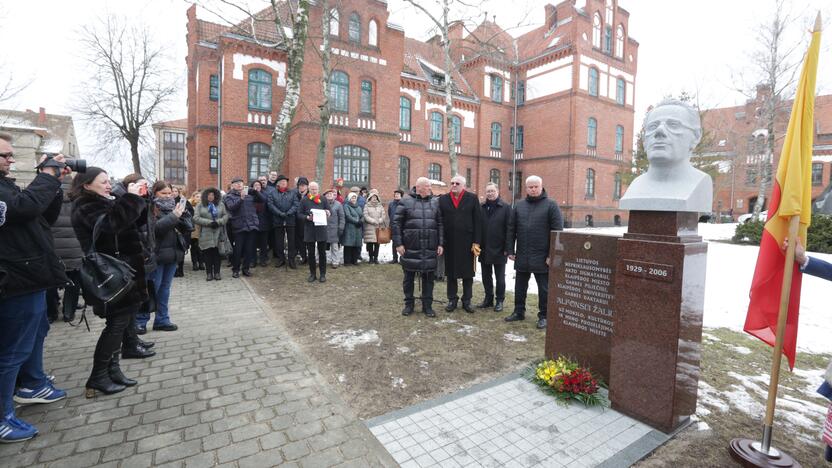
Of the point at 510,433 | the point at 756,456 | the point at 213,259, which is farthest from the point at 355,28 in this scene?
the point at 756,456

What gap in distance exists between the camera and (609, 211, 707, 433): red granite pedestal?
295 centimetres

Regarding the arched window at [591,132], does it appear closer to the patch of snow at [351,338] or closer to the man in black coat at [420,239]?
the man in black coat at [420,239]

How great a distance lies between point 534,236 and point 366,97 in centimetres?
1846

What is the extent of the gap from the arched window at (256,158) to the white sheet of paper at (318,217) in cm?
1384

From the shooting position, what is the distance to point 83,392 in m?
3.42

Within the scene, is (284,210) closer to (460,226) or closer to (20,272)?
(460,226)

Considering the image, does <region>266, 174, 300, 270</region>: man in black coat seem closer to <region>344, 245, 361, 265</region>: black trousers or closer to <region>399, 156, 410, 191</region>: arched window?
<region>344, 245, 361, 265</region>: black trousers

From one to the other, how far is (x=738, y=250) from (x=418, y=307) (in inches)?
567

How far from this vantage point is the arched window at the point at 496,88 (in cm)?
3102

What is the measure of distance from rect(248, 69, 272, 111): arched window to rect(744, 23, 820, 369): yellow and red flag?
70.0ft

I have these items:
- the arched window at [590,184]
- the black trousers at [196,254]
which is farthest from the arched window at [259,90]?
the arched window at [590,184]

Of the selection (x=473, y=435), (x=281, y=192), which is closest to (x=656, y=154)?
(x=473, y=435)

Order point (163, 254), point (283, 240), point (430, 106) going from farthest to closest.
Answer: point (430, 106) → point (283, 240) → point (163, 254)

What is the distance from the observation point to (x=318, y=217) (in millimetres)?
8070
